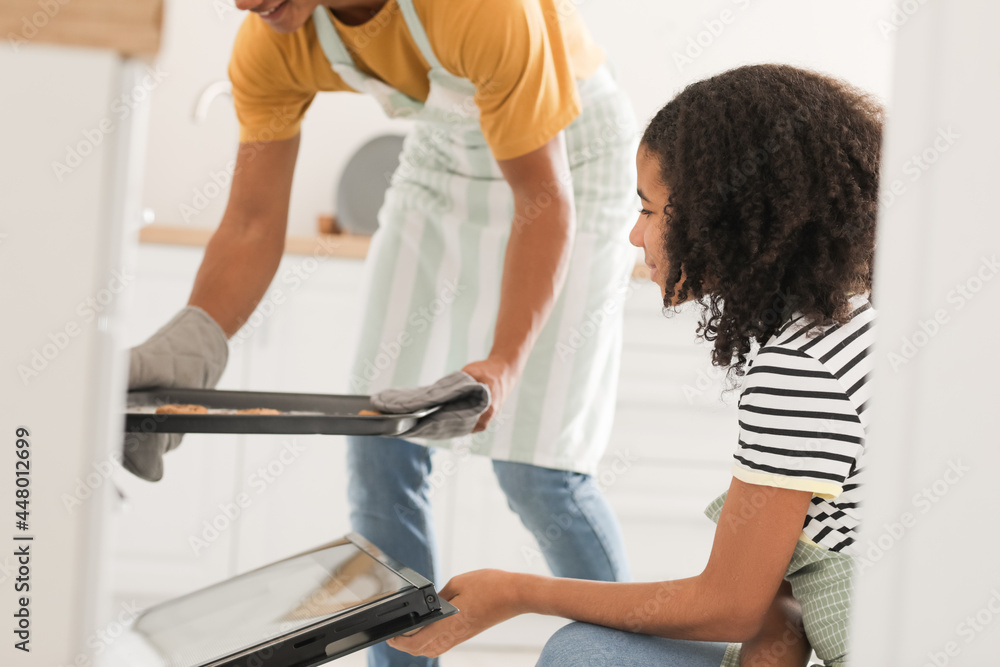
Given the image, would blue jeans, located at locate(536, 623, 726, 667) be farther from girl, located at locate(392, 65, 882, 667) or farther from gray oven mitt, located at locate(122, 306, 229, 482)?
gray oven mitt, located at locate(122, 306, 229, 482)

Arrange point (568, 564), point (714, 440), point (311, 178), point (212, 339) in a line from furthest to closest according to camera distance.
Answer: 1. point (311, 178)
2. point (714, 440)
3. point (568, 564)
4. point (212, 339)

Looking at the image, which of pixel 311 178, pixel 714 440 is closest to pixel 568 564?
pixel 714 440

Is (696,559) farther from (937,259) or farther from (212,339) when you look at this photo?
(937,259)

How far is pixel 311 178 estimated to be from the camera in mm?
2312

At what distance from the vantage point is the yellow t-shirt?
0.95m

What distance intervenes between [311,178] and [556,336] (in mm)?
1324

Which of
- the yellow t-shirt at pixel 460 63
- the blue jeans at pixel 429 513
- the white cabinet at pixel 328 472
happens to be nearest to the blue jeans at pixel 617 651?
the blue jeans at pixel 429 513

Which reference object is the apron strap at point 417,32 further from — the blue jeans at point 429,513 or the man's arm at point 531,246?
the blue jeans at point 429,513

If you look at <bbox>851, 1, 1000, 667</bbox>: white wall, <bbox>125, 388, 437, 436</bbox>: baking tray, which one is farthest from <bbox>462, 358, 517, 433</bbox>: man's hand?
<bbox>851, 1, 1000, 667</bbox>: white wall

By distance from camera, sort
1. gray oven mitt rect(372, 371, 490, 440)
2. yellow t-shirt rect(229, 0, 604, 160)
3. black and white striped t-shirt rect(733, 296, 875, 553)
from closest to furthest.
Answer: black and white striped t-shirt rect(733, 296, 875, 553), gray oven mitt rect(372, 371, 490, 440), yellow t-shirt rect(229, 0, 604, 160)

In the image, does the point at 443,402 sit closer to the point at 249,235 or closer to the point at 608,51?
the point at 249,235

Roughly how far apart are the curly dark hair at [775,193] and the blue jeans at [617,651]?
9.8 inches

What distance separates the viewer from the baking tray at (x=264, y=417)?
670mm

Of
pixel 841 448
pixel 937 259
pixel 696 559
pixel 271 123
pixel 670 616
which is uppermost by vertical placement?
pixel 271 123
